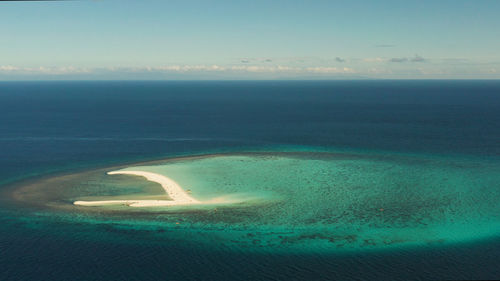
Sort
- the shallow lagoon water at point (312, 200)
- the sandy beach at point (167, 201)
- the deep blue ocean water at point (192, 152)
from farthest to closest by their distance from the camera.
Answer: the sandy beach at point (167, 201) < the shallow lagoon water at point (312, 200) < the deep blue ocean water at point (192, 152)

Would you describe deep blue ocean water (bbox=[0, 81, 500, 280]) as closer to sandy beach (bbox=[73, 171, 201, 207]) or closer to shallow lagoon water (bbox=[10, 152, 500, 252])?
shallow lagoon water (bbox=[10, 152, 500, 252])

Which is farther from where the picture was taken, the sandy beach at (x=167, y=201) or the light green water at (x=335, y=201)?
the sandy beach at (x=167, y=201)

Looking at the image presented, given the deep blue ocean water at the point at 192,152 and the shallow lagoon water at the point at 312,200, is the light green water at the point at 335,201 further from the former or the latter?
the deep blue ocean water at the point at 192,152

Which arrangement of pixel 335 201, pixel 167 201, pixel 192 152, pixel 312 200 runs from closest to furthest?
pixel 167 201
pixel 335 201
pixel 312 200
pixel 192 152

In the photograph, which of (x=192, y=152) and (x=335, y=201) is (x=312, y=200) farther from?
(x=192, y=152)

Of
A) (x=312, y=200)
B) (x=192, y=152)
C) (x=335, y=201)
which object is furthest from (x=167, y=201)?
(x=192, y=152)

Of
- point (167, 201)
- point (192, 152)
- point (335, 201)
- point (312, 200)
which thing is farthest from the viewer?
point (192, 152)

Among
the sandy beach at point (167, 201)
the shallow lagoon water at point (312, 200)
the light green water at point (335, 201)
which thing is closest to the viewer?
the shallow lagoon water at point (312, 200)

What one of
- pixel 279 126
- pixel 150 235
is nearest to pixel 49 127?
pixel 279 126

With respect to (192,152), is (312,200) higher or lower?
lower

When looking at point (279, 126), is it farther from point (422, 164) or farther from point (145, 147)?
point (422, 164)

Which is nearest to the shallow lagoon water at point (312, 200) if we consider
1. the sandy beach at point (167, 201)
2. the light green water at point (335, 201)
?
the light green water at point (335, 201)
